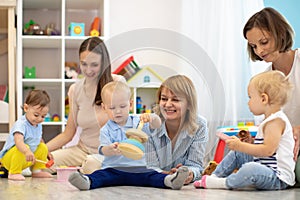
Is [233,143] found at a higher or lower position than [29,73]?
lower

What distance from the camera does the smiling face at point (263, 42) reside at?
175 centimetres

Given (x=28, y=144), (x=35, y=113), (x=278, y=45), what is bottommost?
(x=28, y=144)

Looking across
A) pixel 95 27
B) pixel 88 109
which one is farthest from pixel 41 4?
pixel 88 109

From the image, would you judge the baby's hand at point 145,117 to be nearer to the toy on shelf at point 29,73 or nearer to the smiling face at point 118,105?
the smiling face at point 118,105

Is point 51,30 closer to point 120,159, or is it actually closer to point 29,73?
point 29,73

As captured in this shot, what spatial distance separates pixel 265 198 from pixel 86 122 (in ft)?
3.05

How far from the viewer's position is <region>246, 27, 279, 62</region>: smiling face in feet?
5.74

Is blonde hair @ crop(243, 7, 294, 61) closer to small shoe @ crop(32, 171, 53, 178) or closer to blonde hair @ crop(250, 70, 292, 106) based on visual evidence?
blonde hair @ crop(250, 70, 292, 106)

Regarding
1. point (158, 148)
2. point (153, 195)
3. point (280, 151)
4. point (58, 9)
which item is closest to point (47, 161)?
point (158, 148)

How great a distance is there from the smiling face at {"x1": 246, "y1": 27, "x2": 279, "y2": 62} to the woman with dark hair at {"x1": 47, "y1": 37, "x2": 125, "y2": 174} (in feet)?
1.52

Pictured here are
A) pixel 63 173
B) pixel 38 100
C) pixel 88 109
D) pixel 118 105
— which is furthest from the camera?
pixel 88 109

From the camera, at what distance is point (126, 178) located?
170cm

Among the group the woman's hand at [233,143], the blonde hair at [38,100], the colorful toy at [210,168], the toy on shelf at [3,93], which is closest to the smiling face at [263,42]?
the woman's hand at [233,143]

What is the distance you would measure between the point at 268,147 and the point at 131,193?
1.38ft
